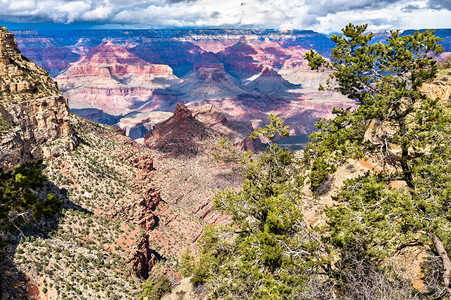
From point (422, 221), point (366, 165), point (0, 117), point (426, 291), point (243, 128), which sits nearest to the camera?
point (422, 221)

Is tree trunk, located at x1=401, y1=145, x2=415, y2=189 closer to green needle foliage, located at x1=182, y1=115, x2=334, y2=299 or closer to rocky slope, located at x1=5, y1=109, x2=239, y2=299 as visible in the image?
green needle foliage, located at x1=182, y1=115, x2=334, y2=299

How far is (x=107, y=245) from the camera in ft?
103

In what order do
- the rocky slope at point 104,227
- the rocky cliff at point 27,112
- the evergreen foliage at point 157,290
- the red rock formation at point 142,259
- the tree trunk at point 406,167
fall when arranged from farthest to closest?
the red rock formation at point 142,259, the rocky cliff at point 27,112, the evergreen foliage at point 157,290, the rocky slope at point 104,227, the tree trunk at point 406,167

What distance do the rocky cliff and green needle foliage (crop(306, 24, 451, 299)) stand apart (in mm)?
30522

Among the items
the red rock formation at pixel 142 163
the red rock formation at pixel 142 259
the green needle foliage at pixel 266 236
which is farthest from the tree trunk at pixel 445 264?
the red rock formation at pixel 142 163

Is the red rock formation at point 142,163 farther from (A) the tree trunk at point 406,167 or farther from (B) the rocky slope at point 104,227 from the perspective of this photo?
(A) the tree trunk at point 406,167

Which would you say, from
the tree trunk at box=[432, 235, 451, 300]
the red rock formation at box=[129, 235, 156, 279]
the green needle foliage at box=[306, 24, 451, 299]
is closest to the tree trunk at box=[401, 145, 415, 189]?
the green needle foliage at box=[306, 24, 451, 299]

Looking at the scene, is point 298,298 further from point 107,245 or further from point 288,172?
point 107,245

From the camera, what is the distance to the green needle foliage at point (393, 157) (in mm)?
9453

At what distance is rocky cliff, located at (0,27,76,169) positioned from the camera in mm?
29469

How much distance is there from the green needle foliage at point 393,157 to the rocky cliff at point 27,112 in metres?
30.5

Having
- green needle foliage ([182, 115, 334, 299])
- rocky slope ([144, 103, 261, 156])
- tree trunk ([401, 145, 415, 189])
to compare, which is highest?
tree trunk ([401, 145, 415, 189])

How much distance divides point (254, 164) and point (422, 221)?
791cm

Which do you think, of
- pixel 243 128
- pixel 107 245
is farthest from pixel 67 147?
pixel 243 128
